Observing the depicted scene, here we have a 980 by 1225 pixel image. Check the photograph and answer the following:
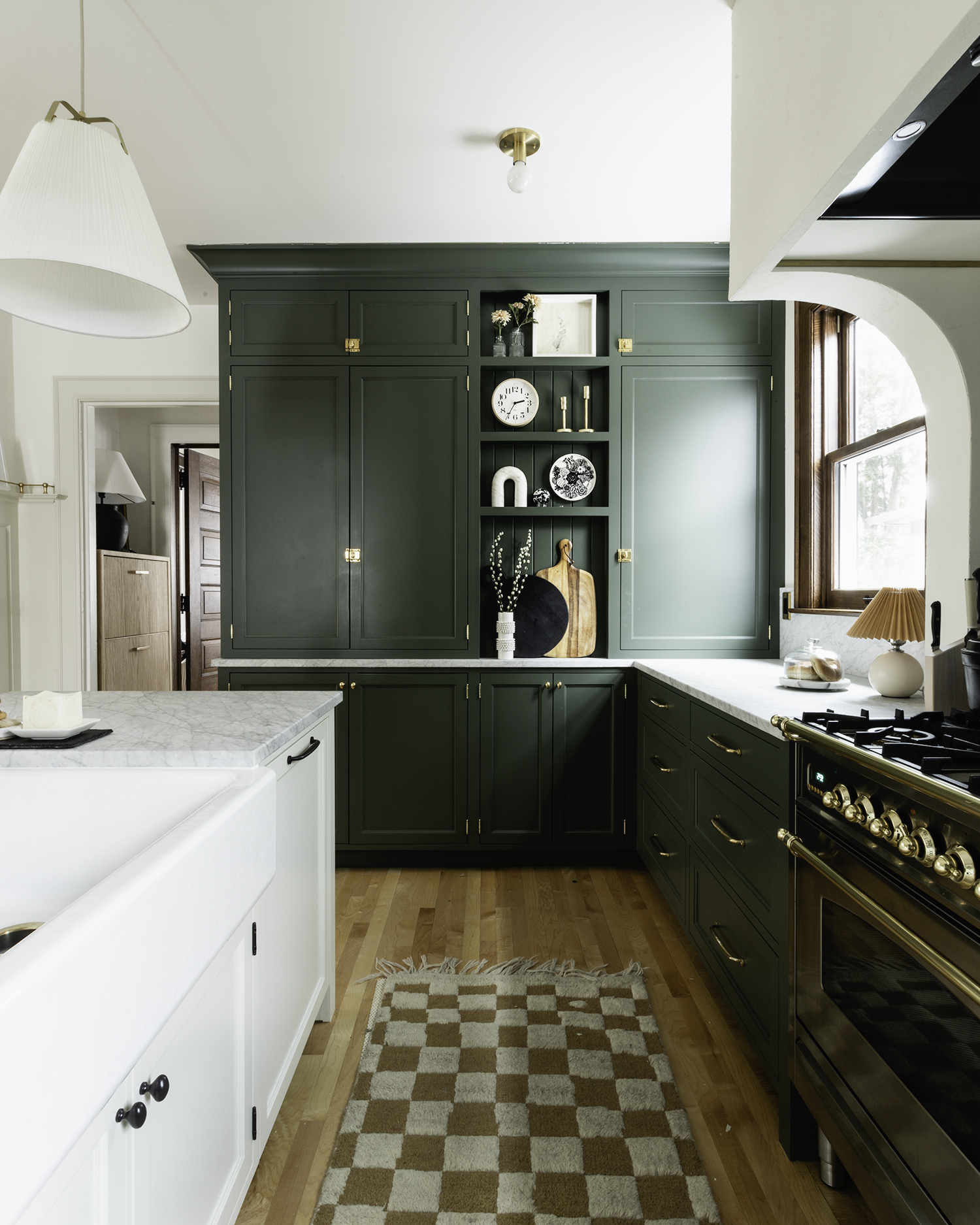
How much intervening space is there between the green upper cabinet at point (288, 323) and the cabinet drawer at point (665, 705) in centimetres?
199

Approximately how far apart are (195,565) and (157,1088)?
16.2 feet

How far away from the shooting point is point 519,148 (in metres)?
2.38

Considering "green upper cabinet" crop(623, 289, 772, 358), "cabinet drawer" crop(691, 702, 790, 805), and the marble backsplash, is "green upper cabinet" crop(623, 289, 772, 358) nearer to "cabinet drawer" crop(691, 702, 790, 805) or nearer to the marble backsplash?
the marble backsplash

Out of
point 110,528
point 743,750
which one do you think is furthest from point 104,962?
point 110,528

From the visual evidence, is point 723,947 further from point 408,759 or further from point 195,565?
point 195,565

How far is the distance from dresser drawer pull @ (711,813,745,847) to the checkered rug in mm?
558

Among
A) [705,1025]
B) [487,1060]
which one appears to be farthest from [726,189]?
[487,1060]

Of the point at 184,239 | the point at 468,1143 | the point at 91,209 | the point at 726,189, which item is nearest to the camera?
the point at 91,209

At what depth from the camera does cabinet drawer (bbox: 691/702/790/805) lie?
156 cm

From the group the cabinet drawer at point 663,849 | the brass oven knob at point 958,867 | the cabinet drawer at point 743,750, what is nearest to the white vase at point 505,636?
the cabinet drawer at point 663,849

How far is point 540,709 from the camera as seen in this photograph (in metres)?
3.11

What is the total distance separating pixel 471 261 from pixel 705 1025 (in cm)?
300

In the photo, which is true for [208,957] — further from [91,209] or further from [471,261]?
[471,261]

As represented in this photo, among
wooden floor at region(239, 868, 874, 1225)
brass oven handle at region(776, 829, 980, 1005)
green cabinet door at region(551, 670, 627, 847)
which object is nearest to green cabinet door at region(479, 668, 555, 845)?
green cabinet door at region(551, 670, 627, 847)
